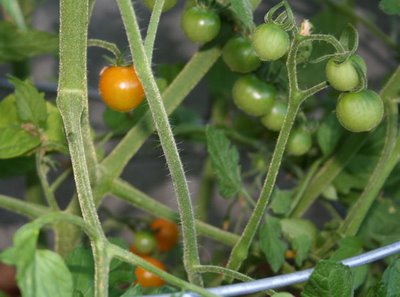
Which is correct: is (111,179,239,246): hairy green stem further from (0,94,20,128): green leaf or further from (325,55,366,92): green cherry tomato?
(325,55,366,92): green cherry tomato

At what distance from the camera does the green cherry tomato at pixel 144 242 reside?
1033mm

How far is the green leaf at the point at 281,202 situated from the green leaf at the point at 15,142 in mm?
269

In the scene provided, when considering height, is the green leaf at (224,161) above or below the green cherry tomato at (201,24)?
below

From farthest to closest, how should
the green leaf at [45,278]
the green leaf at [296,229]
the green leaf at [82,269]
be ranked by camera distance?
the green leaf at [296,229], the green leaf at [82,269], the green leaf at [45,278]

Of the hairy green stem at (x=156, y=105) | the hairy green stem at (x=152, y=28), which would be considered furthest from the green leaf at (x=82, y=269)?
the hairy green stem at (x=152, y=28)

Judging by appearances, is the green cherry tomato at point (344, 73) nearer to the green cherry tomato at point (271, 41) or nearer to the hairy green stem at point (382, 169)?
the green cherry tomato at point (271, 41)

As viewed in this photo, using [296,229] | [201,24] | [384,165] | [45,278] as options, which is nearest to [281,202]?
[296,229]

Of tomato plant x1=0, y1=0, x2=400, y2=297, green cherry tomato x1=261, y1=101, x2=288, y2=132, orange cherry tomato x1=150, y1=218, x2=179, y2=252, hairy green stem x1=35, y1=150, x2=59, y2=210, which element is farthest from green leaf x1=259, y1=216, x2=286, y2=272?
orange cherry tomato x1=150, y1=218, x2=179, y2=252

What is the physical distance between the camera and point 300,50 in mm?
669

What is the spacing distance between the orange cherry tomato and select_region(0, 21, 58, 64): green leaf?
33 cm

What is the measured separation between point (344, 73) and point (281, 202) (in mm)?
314

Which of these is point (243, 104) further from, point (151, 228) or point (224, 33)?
point (151, 228)

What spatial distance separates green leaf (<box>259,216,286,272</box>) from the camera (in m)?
0.75

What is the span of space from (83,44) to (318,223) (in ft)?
4.14
